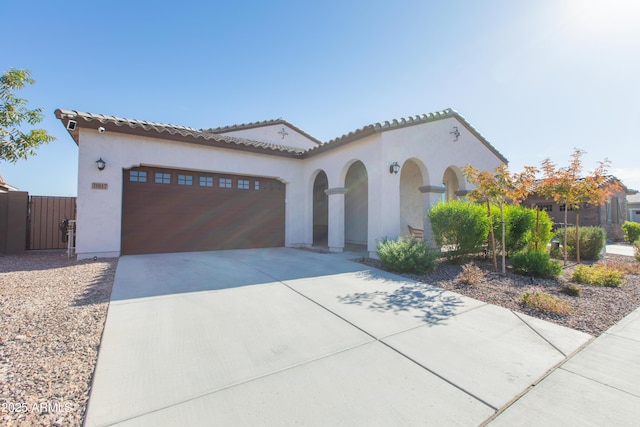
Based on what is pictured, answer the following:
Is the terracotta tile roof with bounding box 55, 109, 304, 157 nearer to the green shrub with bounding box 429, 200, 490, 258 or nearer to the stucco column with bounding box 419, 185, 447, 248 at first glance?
the stucco column with bounding box 419, 185, 447, 248

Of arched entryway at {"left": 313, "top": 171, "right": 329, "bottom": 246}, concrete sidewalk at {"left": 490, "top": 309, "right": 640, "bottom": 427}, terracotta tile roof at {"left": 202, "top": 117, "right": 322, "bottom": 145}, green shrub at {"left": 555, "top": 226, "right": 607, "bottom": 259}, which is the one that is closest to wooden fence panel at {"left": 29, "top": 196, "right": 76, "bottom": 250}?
terracotta tile roof at {"left": 202, "top": 117, "right": 322, "bottom": 145}

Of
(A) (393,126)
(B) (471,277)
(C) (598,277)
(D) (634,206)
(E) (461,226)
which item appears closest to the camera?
(B) (471,277)

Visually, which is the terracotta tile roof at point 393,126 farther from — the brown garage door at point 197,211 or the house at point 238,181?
the brown garage door at point 197,211

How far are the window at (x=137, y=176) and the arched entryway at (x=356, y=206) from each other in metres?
7.72

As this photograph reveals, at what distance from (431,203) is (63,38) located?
37.0 feet

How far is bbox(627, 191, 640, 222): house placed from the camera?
27.5 metres

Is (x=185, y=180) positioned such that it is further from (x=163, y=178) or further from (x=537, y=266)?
(x=537, y=266)

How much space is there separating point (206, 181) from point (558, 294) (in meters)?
10.0

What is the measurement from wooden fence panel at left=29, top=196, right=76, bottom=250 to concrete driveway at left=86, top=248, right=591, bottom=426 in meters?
7.76

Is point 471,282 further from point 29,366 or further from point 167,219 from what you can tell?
point 167,219

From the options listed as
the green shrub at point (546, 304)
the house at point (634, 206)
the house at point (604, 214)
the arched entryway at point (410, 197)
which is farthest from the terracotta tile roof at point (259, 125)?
the house at point (634, 206)

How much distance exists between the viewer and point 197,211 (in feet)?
31.0

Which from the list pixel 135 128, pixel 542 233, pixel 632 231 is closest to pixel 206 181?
pixel 135 128

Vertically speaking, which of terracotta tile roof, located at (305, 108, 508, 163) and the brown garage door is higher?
terracotta tile roof, located at (305, 108, 508, 163)
